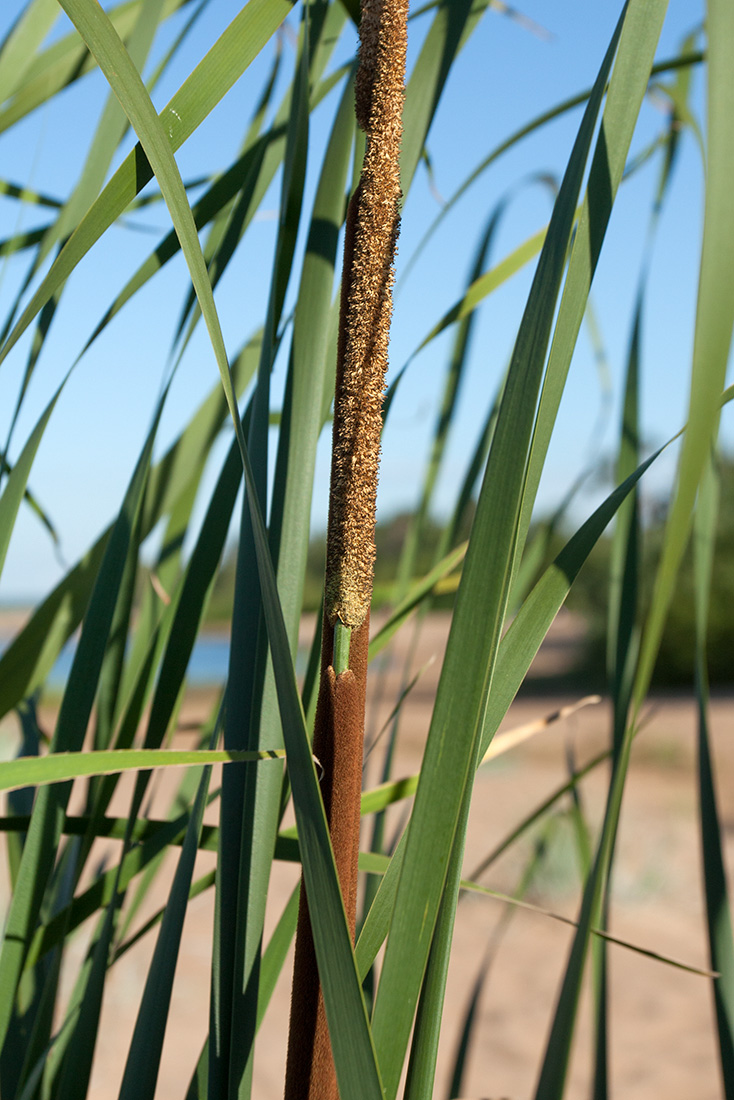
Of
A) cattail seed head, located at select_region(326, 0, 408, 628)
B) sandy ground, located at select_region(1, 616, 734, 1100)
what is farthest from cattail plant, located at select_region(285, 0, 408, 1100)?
sandy ground, located at select_region(1, 616, 734, 1100)

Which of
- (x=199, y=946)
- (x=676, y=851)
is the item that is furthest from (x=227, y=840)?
(x=676, y=851)

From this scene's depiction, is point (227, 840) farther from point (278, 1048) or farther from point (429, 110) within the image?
point (278, 1048)

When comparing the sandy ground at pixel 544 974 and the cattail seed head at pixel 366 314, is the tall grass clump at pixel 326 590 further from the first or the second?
the sandy ground at pixel 544 974

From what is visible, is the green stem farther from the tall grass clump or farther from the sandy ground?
the sandy ground

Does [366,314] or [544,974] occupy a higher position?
[366,314]

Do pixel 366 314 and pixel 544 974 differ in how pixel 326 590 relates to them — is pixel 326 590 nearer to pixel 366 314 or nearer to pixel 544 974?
pixel 366 314

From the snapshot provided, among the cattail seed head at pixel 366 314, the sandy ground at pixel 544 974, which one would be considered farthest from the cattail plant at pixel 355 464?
the sandy ground at pixel 544 974

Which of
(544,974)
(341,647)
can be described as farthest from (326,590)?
(544,974)
